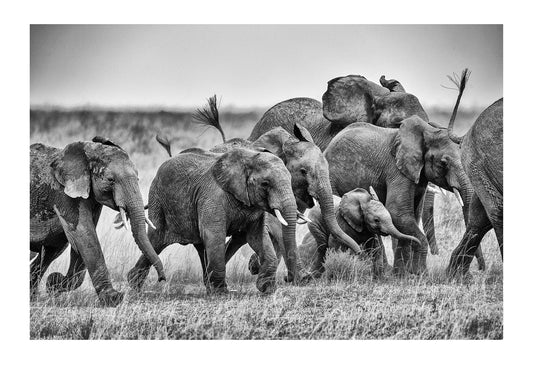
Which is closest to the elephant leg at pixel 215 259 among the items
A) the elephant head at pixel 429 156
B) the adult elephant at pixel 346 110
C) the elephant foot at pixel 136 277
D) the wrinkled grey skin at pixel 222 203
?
the wrinkled grey skin at pixel 222 203

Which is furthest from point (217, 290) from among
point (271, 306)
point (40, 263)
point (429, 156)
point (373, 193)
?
point (429, 156)

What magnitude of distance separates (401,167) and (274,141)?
1084 mm

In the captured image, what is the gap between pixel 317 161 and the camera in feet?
40.0

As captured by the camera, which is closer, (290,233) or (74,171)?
(74,171)

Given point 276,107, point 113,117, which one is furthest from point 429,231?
point 113,117

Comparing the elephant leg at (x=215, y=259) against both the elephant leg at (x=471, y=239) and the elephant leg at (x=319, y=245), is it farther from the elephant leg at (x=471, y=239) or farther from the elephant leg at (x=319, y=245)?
the elephant leg at (x=471, y=239)

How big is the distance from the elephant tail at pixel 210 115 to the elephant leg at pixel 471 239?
2.23 m

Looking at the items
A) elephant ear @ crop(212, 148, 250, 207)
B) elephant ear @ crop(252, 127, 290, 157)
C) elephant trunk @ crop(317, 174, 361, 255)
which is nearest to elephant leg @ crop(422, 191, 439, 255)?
elephant trunk @ crop(317, 174, 361, 255)

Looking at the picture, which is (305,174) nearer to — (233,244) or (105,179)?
(233,244)

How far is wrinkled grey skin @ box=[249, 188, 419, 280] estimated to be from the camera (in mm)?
12422

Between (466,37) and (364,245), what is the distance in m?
1.77

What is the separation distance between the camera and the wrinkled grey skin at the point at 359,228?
12422 mm

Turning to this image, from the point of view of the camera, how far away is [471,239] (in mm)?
12375

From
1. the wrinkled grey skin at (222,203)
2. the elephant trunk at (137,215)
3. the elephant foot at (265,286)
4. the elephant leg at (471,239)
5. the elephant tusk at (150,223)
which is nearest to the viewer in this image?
the elephant trunk at (137,215)
